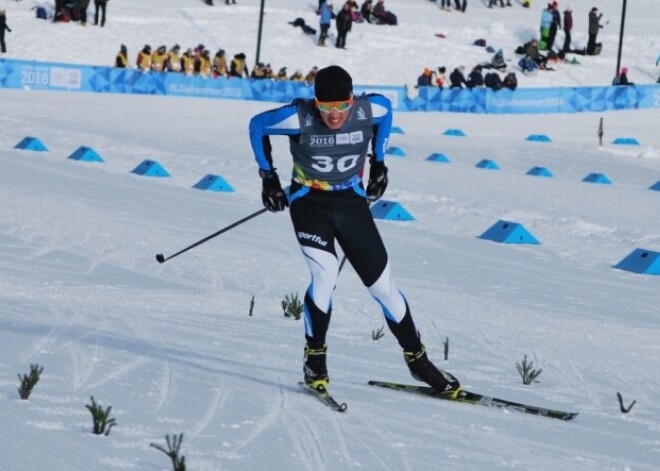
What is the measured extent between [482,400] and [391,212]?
839 centimetres

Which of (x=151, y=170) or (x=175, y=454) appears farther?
(x=151, y=170)

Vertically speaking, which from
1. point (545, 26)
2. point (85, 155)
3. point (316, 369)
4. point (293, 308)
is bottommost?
point (85, 155)

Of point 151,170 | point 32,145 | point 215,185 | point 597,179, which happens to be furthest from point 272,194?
point 597,179

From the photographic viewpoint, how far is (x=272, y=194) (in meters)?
6.11

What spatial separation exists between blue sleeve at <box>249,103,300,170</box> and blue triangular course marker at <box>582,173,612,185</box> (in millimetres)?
13589

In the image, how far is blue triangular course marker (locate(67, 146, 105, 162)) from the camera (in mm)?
17734

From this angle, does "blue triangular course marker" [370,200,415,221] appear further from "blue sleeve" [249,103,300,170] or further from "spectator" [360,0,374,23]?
"spectator" [360,0,374,23]

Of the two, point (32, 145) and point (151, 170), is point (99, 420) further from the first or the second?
point (32, 145)

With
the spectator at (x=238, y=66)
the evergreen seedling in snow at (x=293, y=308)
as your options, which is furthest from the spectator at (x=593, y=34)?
the evergreen seedling in snow at (x=293, y=308)

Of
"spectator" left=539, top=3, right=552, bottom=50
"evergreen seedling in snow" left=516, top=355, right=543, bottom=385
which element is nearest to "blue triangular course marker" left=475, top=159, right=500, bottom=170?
"evergreen seedling in snow" left=516, top=355, right=543, bottom=385

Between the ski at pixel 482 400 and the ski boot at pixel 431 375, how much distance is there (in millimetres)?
30

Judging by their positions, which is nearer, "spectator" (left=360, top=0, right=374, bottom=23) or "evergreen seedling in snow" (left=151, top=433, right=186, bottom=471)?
"evergreen seedling in snow" (left=151, top=433, right=186, bottom=471)

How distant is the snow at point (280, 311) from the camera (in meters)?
5.08

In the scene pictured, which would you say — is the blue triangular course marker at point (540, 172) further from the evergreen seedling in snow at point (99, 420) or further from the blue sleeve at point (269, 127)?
the evergreen seedling in snow at point (99, 420)
